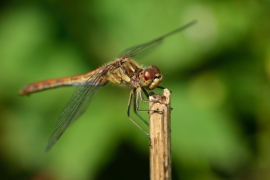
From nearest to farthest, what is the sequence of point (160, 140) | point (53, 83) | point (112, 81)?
1. point (160, 140)
2. point (112, 81)
3. point (53, 83)

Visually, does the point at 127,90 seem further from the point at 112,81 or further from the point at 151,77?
the point at 151,77

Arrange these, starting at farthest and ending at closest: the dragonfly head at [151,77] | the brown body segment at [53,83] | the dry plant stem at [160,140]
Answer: the brown body segment at [53,83], the dragonfly head at [151,77], the dry plant stem at [160,140]

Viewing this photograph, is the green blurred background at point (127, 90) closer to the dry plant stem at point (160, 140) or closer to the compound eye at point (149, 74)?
the compound eye at point (149, 74)

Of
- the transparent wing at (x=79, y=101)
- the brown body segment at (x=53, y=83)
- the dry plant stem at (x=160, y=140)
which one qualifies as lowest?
the dry plant stem at (x=160, y=140)

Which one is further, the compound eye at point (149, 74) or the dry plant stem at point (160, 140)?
the compound eye at point (149, 74)

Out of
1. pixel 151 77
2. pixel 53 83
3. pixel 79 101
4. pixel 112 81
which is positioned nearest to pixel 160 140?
pixel 151 77

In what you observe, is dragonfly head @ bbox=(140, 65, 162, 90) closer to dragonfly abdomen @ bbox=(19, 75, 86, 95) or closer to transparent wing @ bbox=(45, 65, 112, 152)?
transparent wing @ bbox=(45, 65, 112, 152)

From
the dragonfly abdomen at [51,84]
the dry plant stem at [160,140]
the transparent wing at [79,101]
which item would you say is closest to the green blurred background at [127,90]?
the dragonfly abdomen at [51,84]
